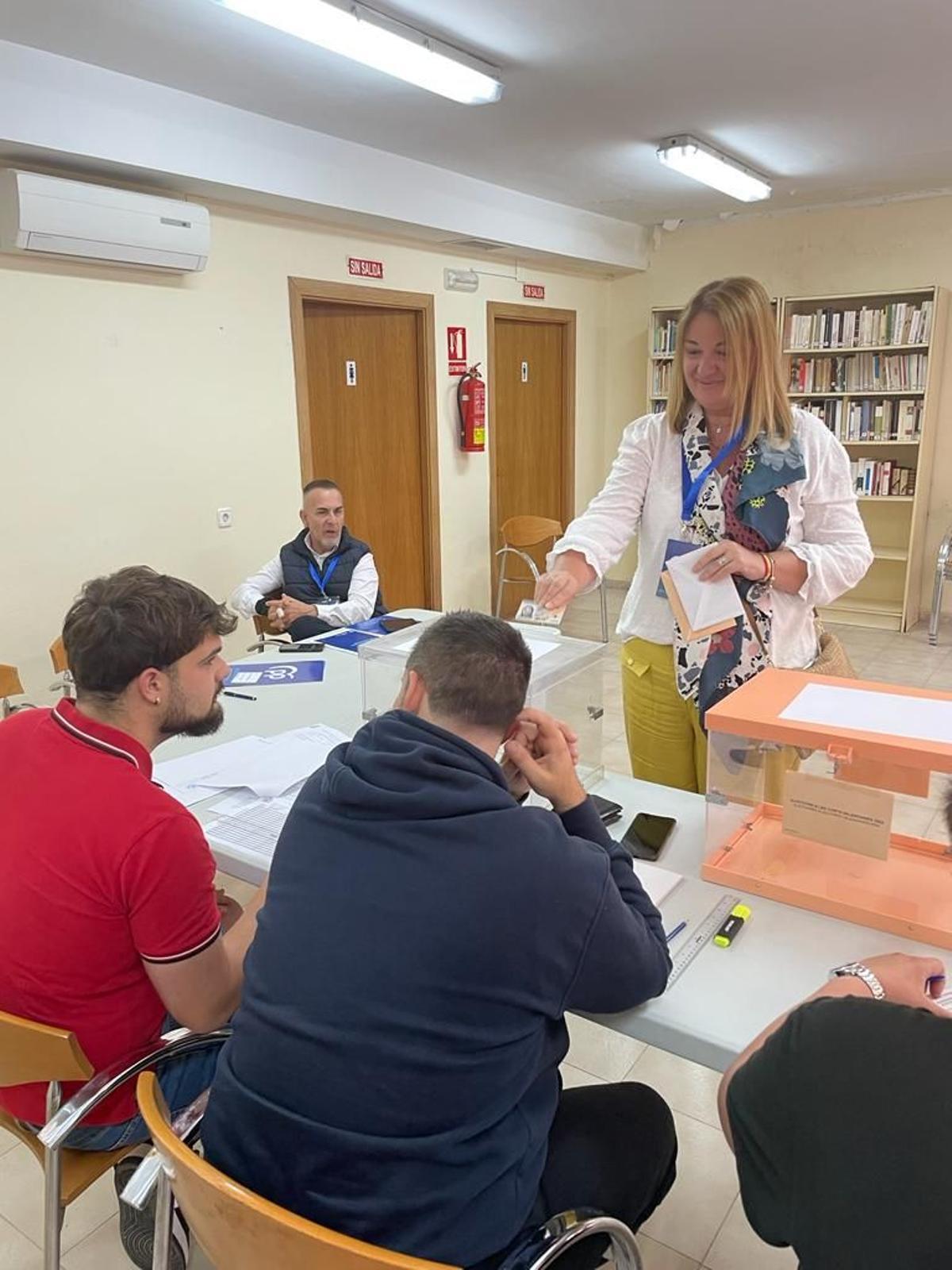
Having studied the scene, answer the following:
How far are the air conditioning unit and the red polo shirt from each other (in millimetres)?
2789

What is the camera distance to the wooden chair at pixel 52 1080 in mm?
1106

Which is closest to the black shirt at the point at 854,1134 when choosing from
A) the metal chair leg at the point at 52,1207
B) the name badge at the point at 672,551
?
the metal chair leg at the point at 52,1207

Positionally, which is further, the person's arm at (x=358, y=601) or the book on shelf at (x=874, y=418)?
the book on shelf at (x=874, y=418)

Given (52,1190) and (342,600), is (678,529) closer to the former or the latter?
(52,1190)

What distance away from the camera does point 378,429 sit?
17.7ft

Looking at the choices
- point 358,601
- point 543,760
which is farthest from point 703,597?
point 358,601

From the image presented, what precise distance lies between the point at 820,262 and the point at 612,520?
5.13 metres

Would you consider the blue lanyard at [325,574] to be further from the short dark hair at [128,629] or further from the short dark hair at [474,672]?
the short dark hair at [474,672]

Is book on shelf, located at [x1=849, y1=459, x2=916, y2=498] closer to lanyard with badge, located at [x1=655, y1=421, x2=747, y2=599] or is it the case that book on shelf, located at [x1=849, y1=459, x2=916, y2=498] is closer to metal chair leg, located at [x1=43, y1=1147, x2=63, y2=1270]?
lanyard with badge, located at [x1=655, y1=421, x2=747, y2=599]

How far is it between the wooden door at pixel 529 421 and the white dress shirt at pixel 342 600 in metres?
2.40

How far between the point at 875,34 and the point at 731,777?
299 centimetres

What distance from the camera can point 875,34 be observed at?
3139mm

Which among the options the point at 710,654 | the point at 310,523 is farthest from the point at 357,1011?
the point at 310,523

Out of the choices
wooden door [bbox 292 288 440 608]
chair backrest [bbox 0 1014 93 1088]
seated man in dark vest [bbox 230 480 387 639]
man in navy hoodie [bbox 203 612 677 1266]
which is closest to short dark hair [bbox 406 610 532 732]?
man in navy hoodie [bbox 203 612 677 1266]
